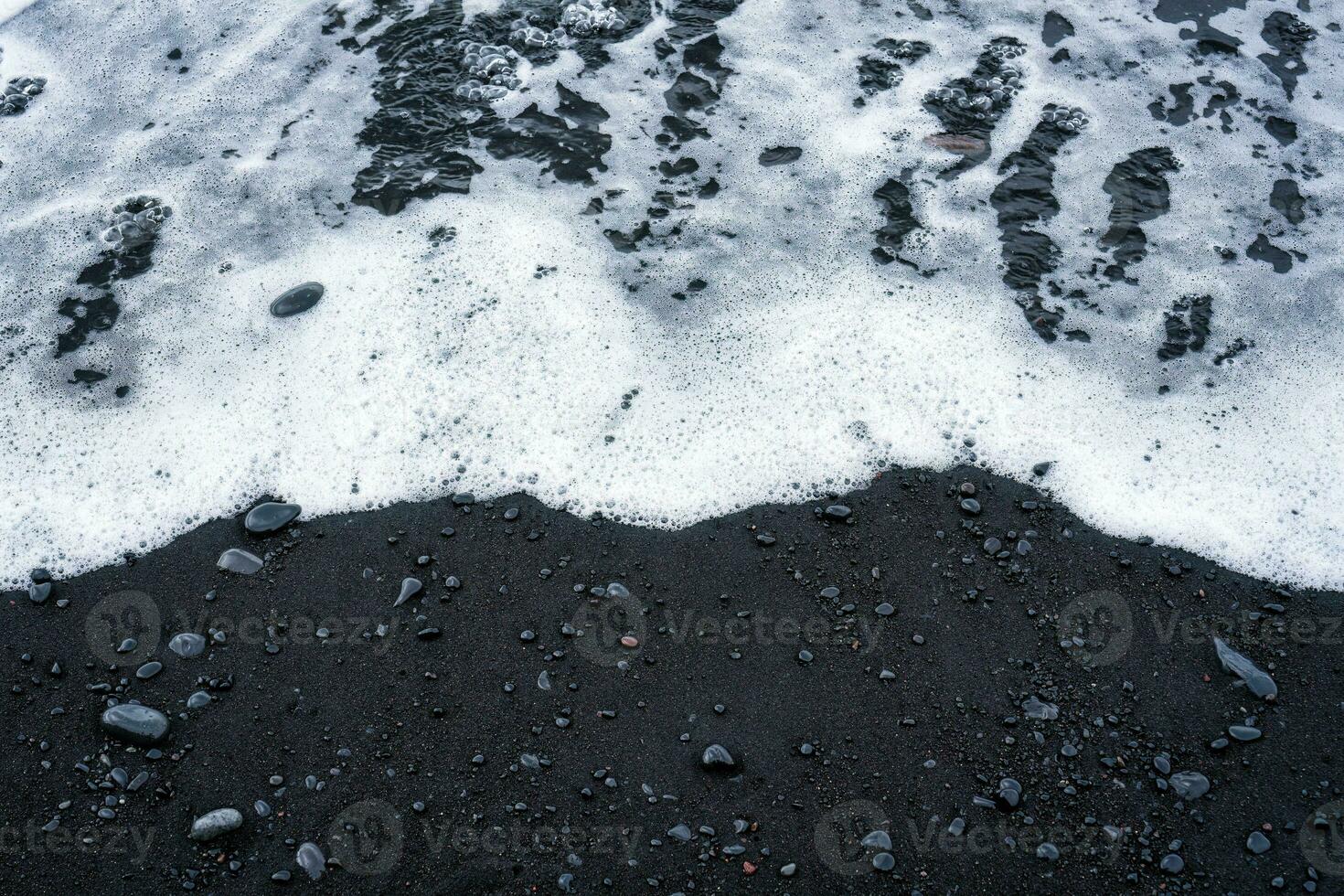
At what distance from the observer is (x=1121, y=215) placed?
6250 mm

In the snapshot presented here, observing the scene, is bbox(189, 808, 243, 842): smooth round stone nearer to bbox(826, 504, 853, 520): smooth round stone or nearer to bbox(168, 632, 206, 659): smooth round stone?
bbox(168, 632, 206, 659): smooth round stone

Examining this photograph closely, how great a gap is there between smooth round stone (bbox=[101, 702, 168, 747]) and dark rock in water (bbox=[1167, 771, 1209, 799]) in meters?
4.66

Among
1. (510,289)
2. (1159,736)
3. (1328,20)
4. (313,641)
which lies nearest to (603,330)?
(510,289)

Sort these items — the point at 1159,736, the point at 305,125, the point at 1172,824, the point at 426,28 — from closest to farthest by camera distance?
the point at 1172,824 → the point at 1159,736 → the point at 305,125 → the point at 426,28

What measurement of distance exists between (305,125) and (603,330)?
3367mm

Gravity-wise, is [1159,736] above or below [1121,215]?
below

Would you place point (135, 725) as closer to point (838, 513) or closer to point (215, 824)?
point (215, 824)

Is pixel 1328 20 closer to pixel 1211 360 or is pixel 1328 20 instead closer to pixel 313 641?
pixel 1211 360

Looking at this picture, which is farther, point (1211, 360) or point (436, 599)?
point (1211, 360)
